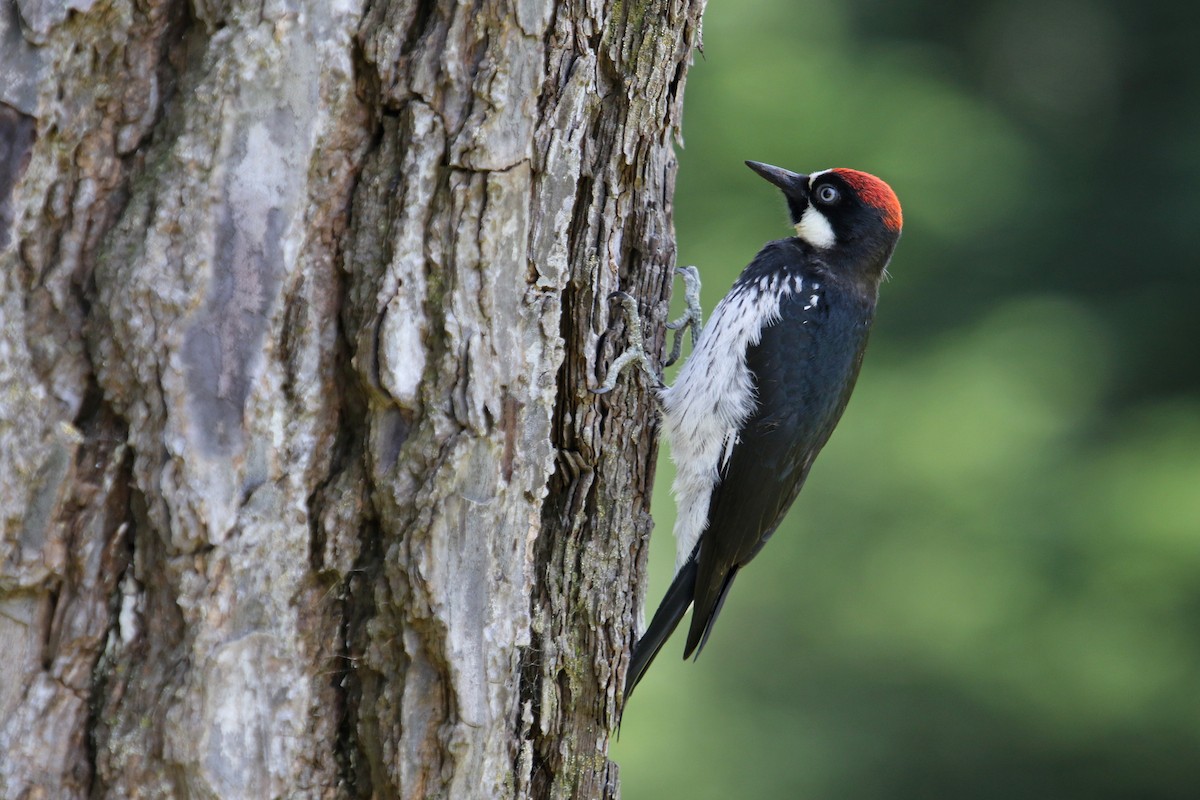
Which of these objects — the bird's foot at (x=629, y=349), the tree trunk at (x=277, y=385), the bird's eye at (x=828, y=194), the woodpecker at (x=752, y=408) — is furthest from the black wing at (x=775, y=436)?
the tree trunk at (x=277, y=385)

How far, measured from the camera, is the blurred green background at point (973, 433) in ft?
18.4

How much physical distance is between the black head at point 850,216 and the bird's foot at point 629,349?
1.62 m

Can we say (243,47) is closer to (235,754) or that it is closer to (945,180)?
(235,754)

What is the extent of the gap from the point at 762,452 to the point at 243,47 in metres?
2.14

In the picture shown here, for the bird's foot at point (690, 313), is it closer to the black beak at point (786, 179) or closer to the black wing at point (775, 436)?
the black wing at point (775, 436)

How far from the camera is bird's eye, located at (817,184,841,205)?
4012mm

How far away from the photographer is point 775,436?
3.46 meters

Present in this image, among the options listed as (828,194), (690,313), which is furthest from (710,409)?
(828,194)

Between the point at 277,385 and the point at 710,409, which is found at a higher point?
the point at 710,409

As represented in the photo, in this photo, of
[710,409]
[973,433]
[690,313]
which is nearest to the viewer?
[710,409]

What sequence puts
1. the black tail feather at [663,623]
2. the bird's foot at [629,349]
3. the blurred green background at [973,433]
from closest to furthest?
the bird's foot at [629,349] < the black tail feather at [663,623] < the blurred green background at [973,433]

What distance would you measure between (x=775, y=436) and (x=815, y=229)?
0.90m

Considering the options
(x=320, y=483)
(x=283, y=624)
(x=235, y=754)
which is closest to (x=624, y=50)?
(x=320, y=483)

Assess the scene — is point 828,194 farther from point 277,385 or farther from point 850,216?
point 277,385
